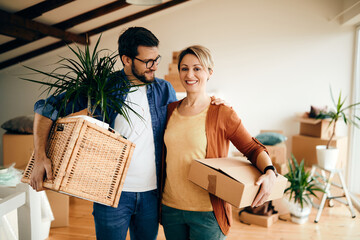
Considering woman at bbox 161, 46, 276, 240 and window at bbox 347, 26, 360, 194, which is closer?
woman at bbox 161, 46, 276, 240

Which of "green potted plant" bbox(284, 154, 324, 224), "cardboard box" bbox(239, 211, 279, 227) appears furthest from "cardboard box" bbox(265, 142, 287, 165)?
"cardboard box" bbox(239, 211, 279, 227)

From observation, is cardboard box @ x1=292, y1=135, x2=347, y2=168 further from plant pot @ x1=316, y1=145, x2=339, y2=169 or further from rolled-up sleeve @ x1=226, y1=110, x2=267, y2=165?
rolled-up sleeve @ x1=226, y1=110, x2=267, y2=165

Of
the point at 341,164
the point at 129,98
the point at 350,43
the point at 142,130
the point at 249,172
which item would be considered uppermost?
the point at 350,43

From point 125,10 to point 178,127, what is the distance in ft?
10.5

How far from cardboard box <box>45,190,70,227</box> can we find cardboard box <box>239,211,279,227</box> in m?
1.91

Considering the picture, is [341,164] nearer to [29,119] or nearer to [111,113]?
[111,113]

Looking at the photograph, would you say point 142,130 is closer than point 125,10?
Yes

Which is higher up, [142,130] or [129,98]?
[129,98]

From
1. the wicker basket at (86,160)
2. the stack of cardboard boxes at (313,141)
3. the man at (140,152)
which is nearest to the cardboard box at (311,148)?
the stack of cardboard boxes at (313,141)

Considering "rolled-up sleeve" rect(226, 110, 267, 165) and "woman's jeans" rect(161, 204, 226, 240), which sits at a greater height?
"rolled-up sleeve" rect(226, 110, 267, 165)

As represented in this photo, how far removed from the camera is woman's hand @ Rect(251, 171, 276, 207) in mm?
1160

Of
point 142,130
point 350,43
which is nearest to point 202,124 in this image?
point 142,130

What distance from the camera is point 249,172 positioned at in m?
1.22

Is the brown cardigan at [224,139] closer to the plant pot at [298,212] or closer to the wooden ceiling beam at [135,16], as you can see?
the plant pot at [298,212]
